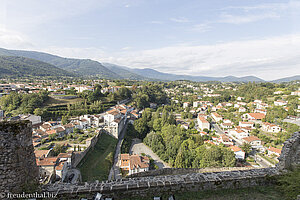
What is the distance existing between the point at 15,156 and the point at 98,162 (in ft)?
48.8

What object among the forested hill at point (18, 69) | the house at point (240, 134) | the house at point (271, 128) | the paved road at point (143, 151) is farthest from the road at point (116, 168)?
the forested hill at point (18, 69)

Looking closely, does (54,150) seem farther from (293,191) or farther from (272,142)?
(272,142)

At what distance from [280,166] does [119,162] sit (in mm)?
16696

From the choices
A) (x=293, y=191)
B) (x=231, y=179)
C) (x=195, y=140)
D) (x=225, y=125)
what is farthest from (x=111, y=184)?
(x=225, y=125)

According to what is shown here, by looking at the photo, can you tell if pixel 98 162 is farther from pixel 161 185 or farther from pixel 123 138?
pixel 161 185

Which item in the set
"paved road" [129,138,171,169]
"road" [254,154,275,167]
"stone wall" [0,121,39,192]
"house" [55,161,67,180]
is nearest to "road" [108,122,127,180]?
"paved road" [129,138,171,169]

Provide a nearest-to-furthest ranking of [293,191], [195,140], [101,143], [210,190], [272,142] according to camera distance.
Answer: [293,191]
[210,190]
[101,143]
[195,140]
[272,142]

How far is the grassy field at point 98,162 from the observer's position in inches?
554

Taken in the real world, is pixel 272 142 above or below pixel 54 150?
below

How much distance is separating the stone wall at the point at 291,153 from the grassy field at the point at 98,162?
492 inches

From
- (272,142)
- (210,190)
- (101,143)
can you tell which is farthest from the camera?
(272,142)

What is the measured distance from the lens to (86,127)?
26.2 m

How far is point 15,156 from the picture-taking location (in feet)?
10.0

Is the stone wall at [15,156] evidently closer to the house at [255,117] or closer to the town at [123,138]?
the town at [123,138]
